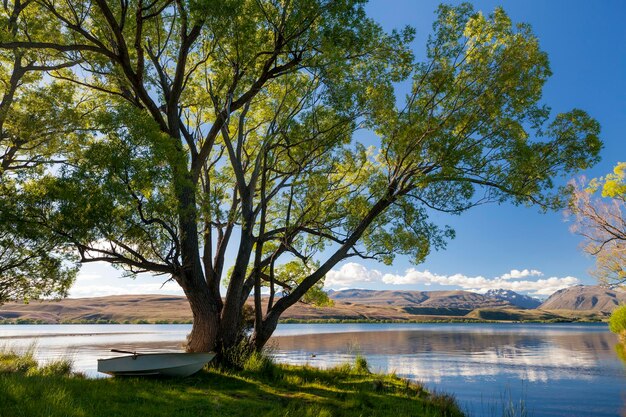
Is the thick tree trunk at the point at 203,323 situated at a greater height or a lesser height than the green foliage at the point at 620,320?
greater

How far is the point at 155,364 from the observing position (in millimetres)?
13758

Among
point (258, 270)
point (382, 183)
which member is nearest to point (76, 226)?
point (258, 270)

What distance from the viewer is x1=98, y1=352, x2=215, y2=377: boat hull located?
44.8ft

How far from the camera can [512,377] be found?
2414cm

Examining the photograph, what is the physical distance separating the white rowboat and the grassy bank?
1.06ft

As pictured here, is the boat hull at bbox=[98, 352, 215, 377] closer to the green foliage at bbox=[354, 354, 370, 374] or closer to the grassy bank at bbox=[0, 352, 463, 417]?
the grassy bank at bbox=[0, 352, 463, 417]

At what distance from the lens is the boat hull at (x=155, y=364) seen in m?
13.6

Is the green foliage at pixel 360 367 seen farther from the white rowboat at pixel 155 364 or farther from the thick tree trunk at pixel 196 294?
the white rowboat at pixel 155 364

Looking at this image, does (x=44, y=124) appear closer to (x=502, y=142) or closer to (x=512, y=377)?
(x=502, y=142)

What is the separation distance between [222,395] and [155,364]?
339 centimetres

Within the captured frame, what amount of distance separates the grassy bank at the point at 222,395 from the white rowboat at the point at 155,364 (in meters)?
0.32

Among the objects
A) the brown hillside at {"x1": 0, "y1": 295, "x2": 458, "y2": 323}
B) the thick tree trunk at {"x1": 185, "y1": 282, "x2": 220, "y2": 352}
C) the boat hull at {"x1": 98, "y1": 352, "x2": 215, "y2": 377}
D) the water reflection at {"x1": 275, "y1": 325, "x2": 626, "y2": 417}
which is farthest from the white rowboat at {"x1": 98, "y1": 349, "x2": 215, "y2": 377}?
the brown hillside at {"x1": 0, "y1": 295, "x2": 458, "y2": 323}

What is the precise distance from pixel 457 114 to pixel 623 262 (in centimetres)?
2828

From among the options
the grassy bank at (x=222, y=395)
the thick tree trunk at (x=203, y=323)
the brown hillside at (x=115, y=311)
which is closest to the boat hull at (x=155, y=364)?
the grassy bank at (x=222, y=395)
